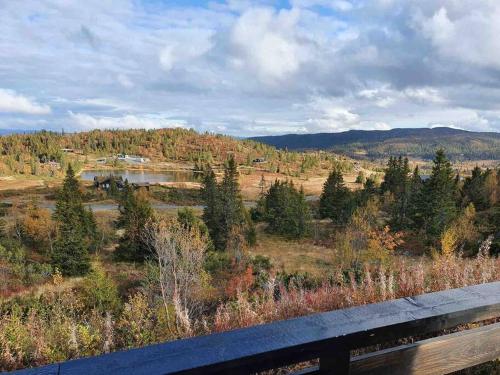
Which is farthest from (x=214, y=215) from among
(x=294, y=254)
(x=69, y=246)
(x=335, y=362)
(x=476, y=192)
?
(x=335, y=362)

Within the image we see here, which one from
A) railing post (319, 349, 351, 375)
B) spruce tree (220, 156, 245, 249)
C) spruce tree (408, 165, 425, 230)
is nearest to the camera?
railing post (319, 349, 351, 375)

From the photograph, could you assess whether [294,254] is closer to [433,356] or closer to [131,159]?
[433,356]

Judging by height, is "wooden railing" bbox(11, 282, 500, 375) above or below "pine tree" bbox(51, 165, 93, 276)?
above

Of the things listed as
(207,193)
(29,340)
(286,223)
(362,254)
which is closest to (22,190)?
(207,193)

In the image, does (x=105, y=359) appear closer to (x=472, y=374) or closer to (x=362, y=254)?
(x=472, y=374)

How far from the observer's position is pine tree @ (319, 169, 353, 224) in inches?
2097

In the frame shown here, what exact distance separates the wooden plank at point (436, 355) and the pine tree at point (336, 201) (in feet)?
167

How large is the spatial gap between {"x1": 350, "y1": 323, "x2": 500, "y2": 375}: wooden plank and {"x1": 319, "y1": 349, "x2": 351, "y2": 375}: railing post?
0.24 feet

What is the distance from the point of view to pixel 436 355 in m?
1.92

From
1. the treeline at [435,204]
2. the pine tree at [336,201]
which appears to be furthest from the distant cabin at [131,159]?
the pine tree at [336,201]

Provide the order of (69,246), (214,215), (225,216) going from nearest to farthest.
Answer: (69,246) < (225,216) < (214,215)

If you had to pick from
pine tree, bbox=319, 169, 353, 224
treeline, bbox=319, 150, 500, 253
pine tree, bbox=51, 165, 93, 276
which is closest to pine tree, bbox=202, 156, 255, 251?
pine tree, bbox=319, 169, 353, 224

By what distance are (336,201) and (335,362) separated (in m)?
56.5

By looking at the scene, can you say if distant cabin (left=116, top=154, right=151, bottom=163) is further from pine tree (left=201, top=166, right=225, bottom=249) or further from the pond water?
pine tree (left=201, top=166, right=225, bottom=249)
